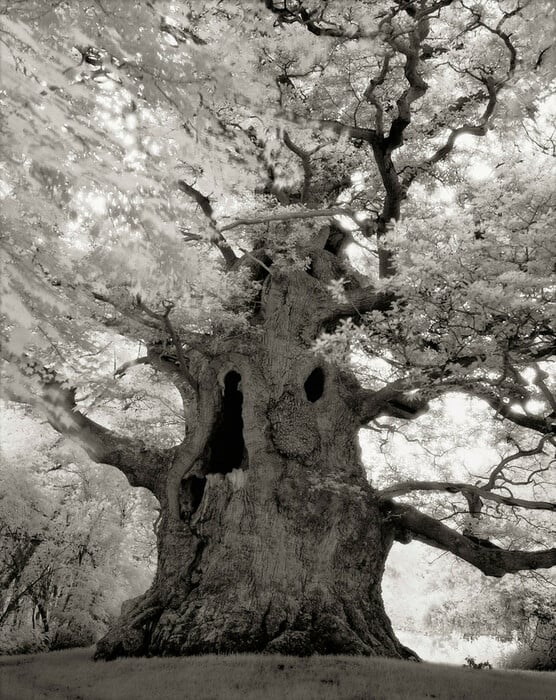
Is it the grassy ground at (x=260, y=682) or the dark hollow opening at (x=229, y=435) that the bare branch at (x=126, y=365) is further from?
the grassy ground at (x=260, y=682)

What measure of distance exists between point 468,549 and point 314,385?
372 cm

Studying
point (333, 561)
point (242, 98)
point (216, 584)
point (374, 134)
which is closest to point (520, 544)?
point (333, 561)

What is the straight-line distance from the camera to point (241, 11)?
8648 mm

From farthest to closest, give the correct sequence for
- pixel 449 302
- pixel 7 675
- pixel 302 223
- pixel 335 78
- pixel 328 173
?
1. pixel 328 173
2. pixel 302 223
3. pixel 335 78
4. pixel 7 675
5. pixel 449 302

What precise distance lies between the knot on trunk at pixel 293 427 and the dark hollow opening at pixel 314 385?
88 cm

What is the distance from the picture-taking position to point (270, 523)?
873cm

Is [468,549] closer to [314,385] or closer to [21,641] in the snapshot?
[314,385]

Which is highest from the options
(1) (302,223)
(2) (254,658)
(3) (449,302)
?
(1) (302,223)

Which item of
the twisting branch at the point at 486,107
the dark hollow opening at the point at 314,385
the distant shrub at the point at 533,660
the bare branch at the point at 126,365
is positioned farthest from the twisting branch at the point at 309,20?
the distant shrub at the point at 533,660

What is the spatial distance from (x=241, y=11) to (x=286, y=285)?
4.62 m

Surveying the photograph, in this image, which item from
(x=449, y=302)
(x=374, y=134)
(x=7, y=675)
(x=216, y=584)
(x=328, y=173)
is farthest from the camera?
(x=328, y=173)

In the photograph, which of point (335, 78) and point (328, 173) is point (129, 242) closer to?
point (335, 78)

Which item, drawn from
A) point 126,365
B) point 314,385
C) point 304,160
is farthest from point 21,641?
point 304,160

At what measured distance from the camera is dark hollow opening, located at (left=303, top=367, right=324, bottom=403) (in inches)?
424
